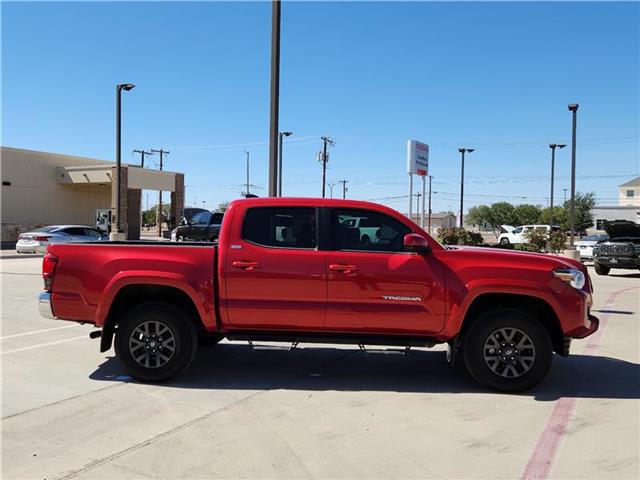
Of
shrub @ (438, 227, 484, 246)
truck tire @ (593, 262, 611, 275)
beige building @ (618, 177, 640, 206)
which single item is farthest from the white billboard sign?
beige building @ (618, 177, 640, 206)

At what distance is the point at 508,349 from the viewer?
571 cm

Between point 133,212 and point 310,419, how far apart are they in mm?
35812

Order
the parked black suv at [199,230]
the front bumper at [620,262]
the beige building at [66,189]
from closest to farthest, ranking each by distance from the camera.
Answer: the front bumper at [620,262], the parked black suv at [199,230], the beige building at [66,189]

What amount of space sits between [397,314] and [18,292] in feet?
34.0

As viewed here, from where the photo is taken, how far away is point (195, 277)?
5.71 m

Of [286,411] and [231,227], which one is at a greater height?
[231,227]

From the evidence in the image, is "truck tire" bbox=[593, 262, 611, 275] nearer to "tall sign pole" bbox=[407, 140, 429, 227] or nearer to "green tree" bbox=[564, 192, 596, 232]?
"tall sign pole" bbox=[407, 140, 429, 227]

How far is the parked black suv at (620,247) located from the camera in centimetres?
1895

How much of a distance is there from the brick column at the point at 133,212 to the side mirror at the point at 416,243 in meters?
34.7

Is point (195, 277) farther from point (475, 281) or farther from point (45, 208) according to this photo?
point (45, 208)

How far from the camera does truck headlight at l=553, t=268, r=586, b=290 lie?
561cm

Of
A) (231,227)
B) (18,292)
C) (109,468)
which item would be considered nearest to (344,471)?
(109,468)

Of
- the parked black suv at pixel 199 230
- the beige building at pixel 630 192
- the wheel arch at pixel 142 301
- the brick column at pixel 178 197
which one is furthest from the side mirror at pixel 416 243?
the beige building at pixel 630 192

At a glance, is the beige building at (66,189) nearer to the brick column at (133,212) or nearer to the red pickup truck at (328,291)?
the brick column at (133,212)
